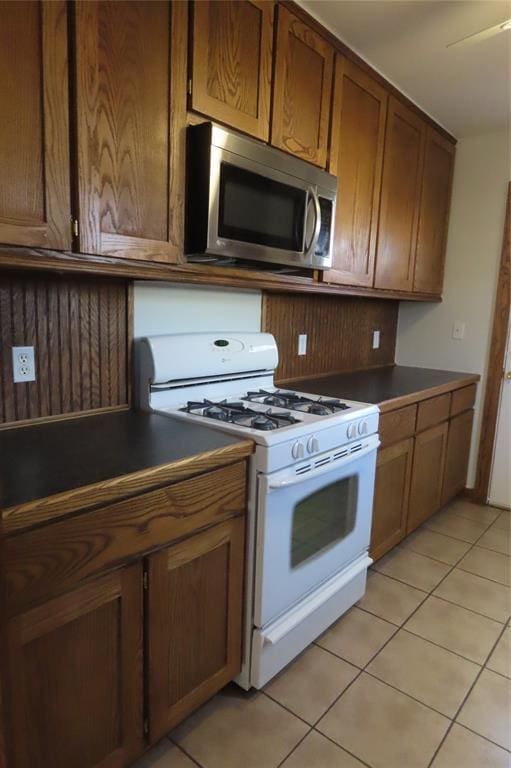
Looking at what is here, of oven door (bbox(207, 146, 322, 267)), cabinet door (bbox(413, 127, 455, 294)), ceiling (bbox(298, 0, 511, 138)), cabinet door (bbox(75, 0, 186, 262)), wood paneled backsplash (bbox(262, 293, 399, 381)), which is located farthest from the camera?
cabinet door (bbox(413, 127, 455, 294))

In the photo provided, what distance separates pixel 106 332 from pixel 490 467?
2.63 metres

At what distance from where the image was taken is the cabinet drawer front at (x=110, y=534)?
907mm

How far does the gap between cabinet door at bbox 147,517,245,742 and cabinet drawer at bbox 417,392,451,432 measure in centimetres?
135

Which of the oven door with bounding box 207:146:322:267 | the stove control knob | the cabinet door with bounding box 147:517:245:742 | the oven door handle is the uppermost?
the oven door with bounding box 207:146:322:267

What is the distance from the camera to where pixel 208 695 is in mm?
1397

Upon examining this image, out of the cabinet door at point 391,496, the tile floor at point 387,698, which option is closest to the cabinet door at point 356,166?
the cabinet door at point 391,496

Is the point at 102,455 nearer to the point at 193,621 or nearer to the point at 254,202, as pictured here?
the point at 193,621

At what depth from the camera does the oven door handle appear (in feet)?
4.63

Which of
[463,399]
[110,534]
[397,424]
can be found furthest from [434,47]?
[110,534]

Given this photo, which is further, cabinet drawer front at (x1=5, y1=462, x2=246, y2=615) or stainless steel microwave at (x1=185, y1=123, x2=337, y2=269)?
stainless steel microwave at (x1=185, y1=123, x2=337, y2=269)

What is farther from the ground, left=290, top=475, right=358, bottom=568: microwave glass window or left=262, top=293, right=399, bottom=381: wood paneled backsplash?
left=262, top=293, right=399, bottom=381: wood paneled backsplash

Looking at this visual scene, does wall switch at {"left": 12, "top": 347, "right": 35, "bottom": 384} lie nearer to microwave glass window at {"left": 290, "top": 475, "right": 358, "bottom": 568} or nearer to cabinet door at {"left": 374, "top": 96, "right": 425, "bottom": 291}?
microwave glass window at {"left": 290, "top": 475, "right": 358, "bottom": 568}

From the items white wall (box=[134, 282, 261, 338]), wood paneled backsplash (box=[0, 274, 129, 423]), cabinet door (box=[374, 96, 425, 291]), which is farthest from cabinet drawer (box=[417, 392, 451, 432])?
wood paneled backsplash (box=[0, 274, 129, 423])

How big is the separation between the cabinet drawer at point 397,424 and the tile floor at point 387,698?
2.26 feet
